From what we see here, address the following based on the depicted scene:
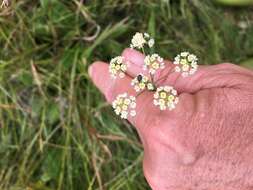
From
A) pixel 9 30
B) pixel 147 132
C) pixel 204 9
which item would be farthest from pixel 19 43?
pixel 147 132

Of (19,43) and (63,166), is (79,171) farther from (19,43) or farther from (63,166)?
(19,43)

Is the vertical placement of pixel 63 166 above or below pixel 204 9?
below

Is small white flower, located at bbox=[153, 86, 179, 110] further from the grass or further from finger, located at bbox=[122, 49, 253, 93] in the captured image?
the grass

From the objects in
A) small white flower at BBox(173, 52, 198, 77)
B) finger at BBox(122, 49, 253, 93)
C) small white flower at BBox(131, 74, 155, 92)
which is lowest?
finger at BBox(122, 49, 253, 93)

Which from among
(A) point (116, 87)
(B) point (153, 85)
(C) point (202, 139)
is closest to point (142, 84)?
(B) point (153, 85)

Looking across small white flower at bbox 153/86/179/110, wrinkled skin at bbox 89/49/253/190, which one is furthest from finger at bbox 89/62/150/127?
small white flower at bbox 153/86/179/110

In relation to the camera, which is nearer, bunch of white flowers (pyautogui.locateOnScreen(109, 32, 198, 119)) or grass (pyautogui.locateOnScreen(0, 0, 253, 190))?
bunch of white flowers (pyautogui.locateOnScreen(109, 32, 198, 119))

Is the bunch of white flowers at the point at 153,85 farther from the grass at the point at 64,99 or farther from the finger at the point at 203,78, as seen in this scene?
the grass at the point at 64,99

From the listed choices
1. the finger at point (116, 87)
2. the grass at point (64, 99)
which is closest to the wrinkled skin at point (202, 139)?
the finger at point (116, 87)
